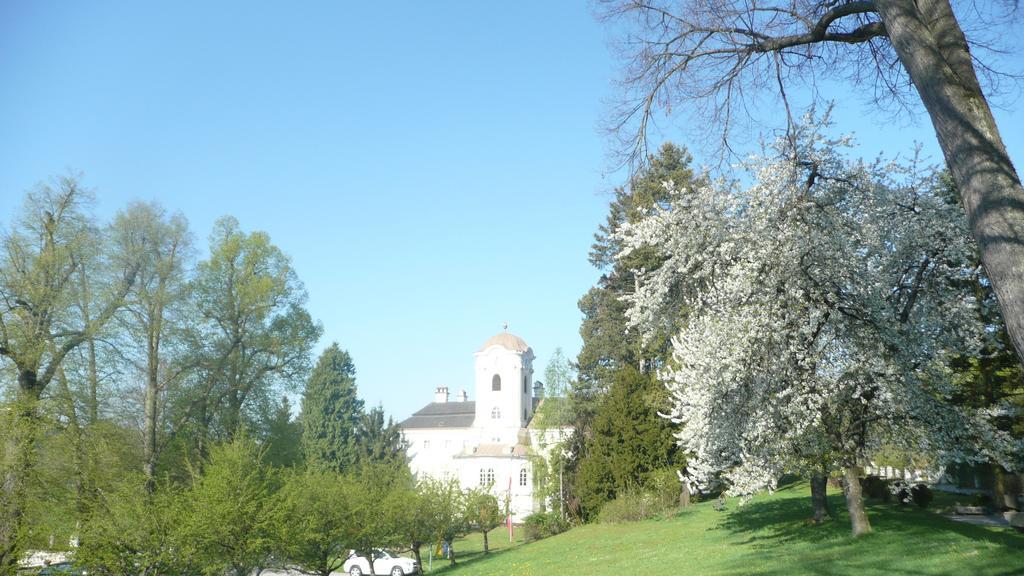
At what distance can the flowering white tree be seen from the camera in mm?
12797

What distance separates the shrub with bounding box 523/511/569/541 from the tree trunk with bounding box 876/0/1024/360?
117ft

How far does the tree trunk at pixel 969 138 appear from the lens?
499 cm

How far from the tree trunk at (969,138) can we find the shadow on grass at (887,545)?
797cm

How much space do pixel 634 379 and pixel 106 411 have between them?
77.6 feet

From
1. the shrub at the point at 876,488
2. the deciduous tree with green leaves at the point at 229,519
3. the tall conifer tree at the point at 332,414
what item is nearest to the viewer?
the deciduous tree with green leaves at the point at 229,519

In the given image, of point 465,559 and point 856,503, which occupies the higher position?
point 856,503

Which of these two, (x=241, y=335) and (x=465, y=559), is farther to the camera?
(x=465, y=559)

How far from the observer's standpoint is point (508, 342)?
6738cm

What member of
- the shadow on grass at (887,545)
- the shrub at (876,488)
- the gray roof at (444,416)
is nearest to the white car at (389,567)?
the shadow on grass at (887,545)

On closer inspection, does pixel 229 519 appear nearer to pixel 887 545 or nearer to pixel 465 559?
pixel 887 545

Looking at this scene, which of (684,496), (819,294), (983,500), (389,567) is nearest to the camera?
(819,294)

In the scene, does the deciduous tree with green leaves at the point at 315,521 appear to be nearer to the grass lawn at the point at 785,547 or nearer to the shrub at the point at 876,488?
the grass lawn at the point at 785,547

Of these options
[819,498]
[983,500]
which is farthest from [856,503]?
[983,500]

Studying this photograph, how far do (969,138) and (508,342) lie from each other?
205 feet
